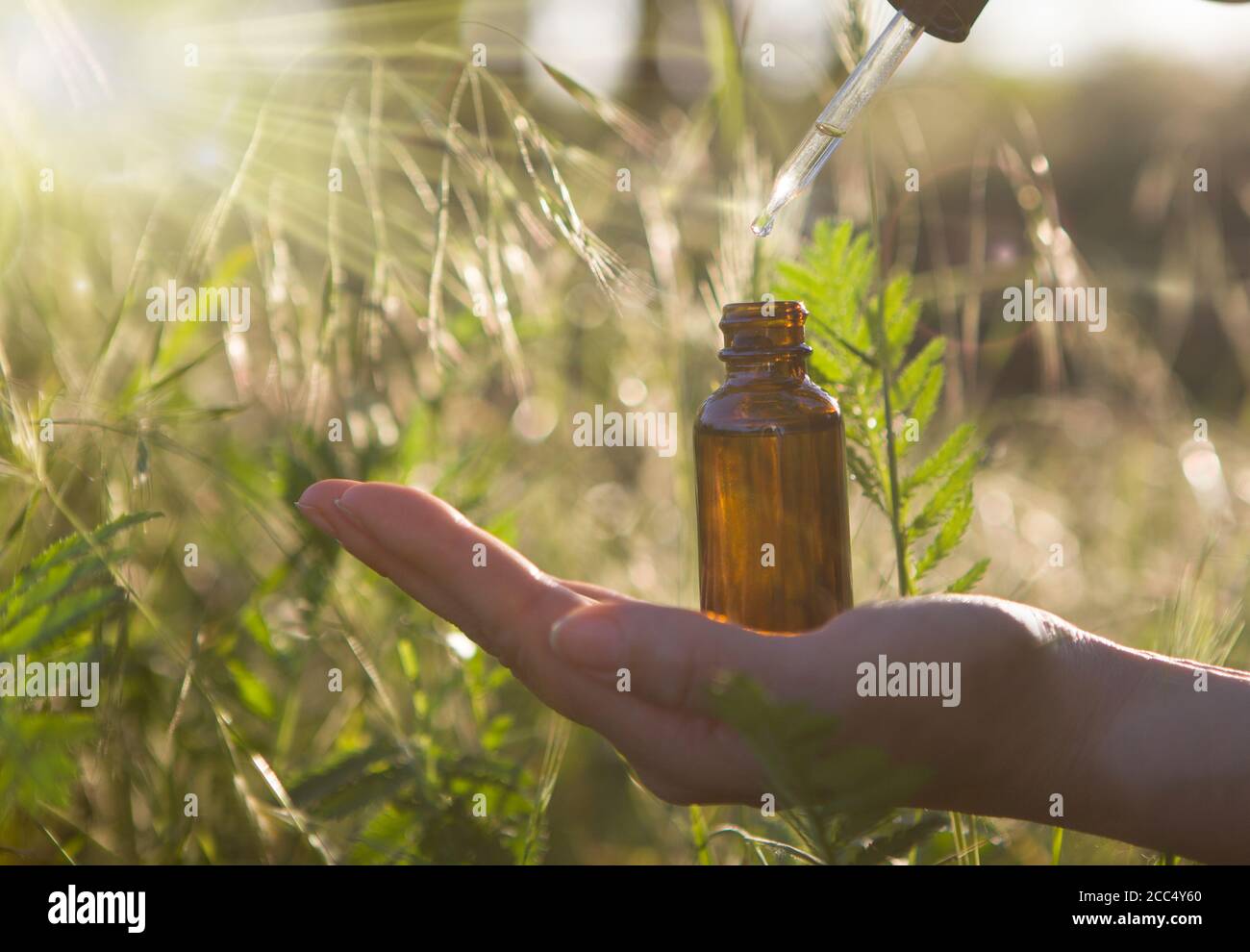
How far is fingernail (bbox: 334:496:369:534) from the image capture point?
763mm

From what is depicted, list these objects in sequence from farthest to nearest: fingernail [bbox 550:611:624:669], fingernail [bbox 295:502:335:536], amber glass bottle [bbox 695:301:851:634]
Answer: amber glass bottle [bbox 695:301:851:634] < fingernail [bbox 295:502:335:536] < fingernail [bbox 550:611:624:669]

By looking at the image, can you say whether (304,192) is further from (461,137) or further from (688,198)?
(688,198)

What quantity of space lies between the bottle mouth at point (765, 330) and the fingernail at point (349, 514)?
35 centimetres

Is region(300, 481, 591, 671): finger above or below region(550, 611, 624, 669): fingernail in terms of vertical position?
above

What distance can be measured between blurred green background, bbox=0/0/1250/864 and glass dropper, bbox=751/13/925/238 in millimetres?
80

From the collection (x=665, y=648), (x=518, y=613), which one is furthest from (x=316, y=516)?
(x=665, y=648)

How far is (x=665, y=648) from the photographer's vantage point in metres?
0.67

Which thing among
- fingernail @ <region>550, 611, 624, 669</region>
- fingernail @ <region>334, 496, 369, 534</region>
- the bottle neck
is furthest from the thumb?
the bottle neck

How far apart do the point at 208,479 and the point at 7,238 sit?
470 mm

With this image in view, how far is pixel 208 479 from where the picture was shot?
141 centimetres

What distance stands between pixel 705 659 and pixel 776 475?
0.28 meters

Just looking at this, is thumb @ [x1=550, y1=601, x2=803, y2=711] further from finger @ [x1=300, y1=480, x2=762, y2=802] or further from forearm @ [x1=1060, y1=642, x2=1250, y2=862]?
forearm @ [x1=1060, y1=642, x2=1250, y2=862]

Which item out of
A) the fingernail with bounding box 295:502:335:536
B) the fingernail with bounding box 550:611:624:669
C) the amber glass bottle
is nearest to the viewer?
the fingernail with bounding box 550:611:624:669
